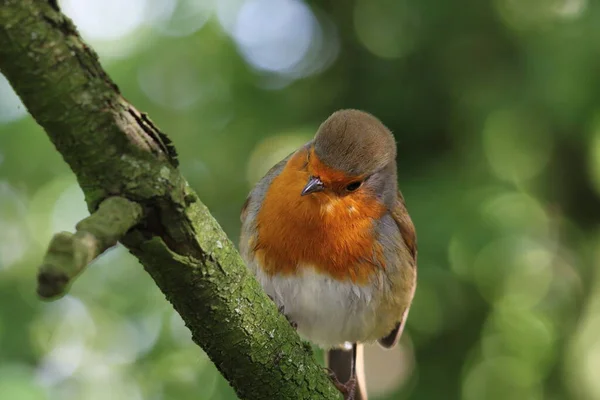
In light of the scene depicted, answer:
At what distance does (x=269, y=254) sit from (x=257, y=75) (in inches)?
72.5

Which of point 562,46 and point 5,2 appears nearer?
point 5,2

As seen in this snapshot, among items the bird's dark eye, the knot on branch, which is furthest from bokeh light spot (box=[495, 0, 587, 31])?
the knot on branch

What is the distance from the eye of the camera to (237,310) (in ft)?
6.89

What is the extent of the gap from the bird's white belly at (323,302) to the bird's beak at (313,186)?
1.15 ft

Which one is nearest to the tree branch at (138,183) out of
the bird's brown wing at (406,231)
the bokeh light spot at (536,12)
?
the bird's brown wing at (406,231)

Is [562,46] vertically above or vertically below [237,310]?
below

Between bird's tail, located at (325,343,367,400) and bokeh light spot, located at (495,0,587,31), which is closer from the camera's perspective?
bokeh light spot, located at (495,0,587,31)

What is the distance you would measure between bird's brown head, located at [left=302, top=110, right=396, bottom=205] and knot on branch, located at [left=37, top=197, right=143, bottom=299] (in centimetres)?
156

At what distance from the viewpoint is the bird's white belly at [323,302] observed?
10.8ft

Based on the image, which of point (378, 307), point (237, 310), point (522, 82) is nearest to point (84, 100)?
point (237, 310)

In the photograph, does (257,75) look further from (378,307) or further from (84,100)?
(84,100)

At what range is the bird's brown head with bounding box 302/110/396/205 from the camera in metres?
3.26

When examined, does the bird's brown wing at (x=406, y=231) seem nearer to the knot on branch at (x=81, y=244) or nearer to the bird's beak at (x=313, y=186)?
the bird's beak at (x=313, y=186)

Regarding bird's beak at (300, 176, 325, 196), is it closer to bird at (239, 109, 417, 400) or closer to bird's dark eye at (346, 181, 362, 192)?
bird at (239, 109, 417, 400)
